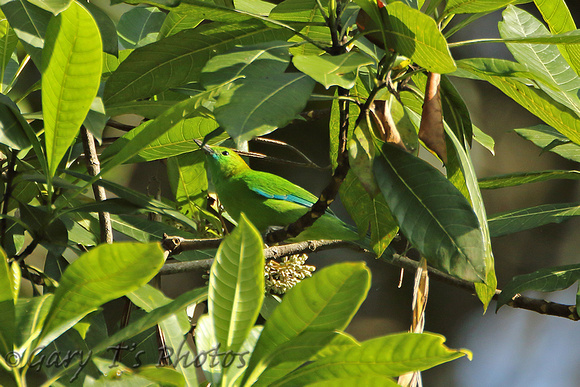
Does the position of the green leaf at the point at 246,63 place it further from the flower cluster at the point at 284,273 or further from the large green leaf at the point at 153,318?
the flower cluster at the point at 284,273

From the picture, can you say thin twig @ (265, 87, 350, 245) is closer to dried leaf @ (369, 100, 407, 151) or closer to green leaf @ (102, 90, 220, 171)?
dried leaf @ (369, 100, 407, 151)

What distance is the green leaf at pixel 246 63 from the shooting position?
128 cm

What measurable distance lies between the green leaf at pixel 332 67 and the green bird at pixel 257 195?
2054mm

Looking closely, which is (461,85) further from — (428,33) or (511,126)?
(428,33)

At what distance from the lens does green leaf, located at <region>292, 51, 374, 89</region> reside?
107 centimetres

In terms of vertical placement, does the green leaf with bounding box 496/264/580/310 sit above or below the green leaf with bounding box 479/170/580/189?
below

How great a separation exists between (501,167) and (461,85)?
74cm

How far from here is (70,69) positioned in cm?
122

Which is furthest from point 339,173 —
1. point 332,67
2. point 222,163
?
point 222,163

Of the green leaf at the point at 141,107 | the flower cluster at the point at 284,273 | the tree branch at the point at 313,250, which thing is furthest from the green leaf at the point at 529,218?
the green leaf at the point at 141,107

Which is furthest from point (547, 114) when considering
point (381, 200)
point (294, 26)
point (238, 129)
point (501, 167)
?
point (501, 167)

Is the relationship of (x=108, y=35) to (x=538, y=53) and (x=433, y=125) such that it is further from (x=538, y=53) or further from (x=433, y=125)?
(x=538, y=53)

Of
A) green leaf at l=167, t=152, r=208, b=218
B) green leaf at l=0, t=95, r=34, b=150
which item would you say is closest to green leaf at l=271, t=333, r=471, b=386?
green leaf at l=0, t=95, r=34, b=150

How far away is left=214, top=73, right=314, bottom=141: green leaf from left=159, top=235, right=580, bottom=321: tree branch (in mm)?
621
